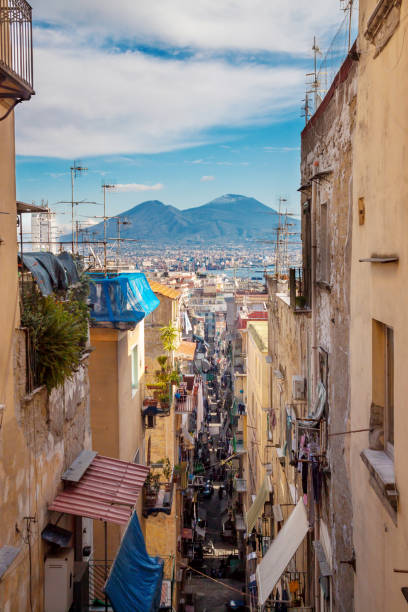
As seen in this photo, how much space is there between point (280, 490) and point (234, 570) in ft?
62.3

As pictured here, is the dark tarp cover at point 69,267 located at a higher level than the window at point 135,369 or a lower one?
higher

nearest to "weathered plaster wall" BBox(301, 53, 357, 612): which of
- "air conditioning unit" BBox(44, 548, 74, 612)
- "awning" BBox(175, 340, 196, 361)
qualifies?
"air conditioning unit" BBox(44, 548, 74, 612)

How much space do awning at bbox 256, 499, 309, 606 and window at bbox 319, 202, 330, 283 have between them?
4518 mm

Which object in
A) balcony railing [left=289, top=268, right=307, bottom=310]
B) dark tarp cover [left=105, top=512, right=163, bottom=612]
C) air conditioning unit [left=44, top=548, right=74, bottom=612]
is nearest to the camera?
air conditioning unit [left=44, top=548, right=74, bottom=612]

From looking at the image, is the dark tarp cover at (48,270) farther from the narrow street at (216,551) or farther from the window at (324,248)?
the narrow street at (216,551)

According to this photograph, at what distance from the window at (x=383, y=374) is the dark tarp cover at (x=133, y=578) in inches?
207

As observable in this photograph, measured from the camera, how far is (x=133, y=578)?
34.9 ft

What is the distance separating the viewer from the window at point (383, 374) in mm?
6477

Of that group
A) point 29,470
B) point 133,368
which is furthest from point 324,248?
point 133,368

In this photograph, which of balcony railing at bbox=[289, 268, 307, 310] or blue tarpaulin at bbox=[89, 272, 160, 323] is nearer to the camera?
balcony railing at bbox=[289, 268, 307, 310]

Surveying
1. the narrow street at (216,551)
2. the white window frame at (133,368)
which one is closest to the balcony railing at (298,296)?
the white window frame at (133,368)

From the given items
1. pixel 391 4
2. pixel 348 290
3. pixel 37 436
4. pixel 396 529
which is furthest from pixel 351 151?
pixel 37 436

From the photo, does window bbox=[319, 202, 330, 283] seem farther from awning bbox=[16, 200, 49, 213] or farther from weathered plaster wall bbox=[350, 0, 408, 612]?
awning bbox=[16, 200, 49, 213]

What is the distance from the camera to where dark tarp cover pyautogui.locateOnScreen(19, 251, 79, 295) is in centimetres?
924
